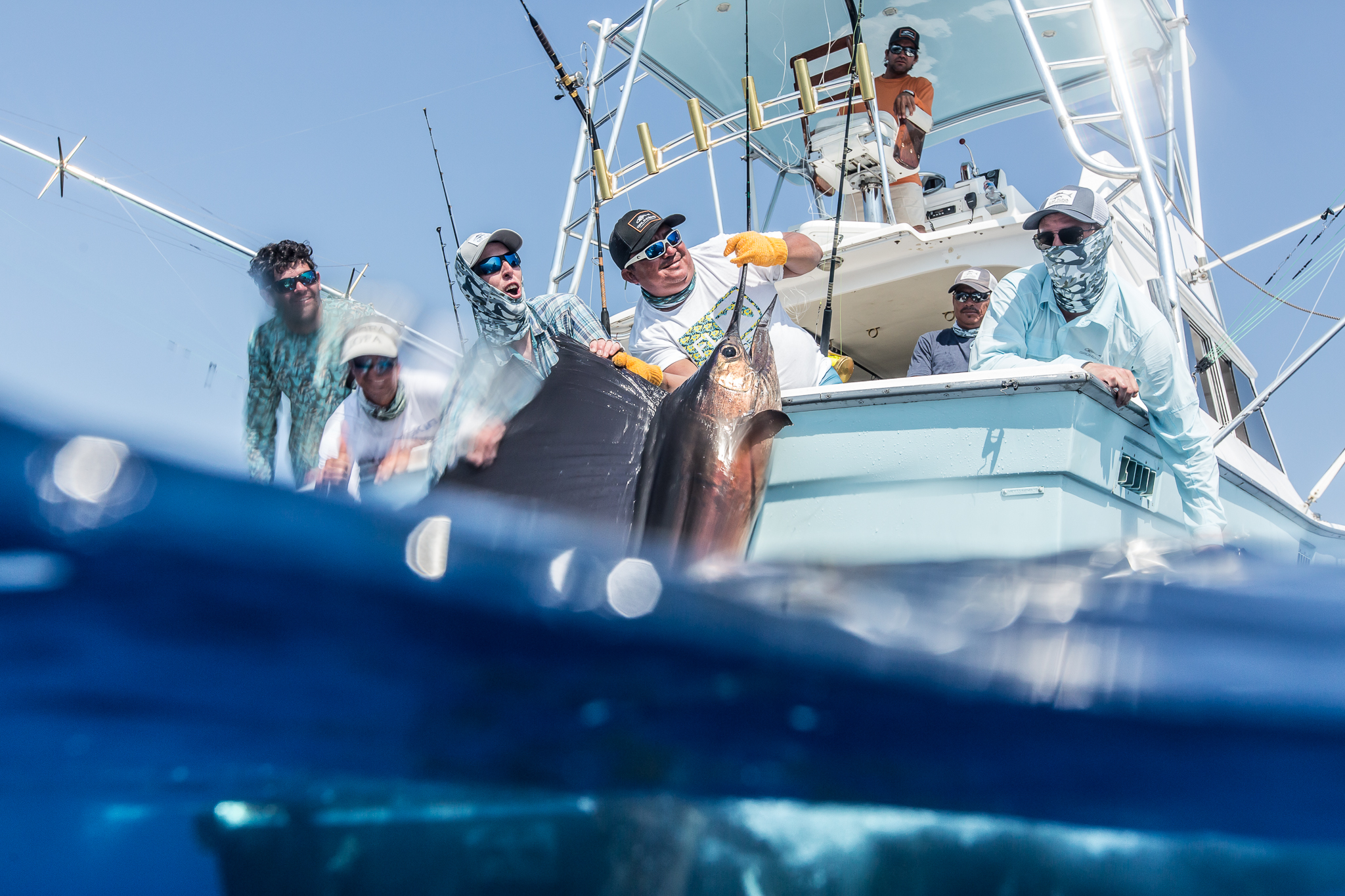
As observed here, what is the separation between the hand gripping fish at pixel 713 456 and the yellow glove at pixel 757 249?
2.46ft

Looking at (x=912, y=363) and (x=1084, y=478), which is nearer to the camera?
(x=1084, y=478)

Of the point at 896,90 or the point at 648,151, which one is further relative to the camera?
the point at 896,90

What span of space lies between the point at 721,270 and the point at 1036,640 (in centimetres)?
333

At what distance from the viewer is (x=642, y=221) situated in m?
3.91

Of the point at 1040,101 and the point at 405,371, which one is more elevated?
the point at 1040,101

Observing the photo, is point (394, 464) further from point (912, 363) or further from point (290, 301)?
point (912, 363)

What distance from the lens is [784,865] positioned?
91 centimetres

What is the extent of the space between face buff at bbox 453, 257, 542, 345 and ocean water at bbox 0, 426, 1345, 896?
252 centimetres

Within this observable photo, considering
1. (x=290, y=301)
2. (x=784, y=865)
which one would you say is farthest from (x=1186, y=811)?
(x=290, y=301)

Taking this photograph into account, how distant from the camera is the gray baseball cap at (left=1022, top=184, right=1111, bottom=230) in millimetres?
3373

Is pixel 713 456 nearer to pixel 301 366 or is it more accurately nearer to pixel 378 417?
pixel 378 417

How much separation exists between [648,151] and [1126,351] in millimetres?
3664

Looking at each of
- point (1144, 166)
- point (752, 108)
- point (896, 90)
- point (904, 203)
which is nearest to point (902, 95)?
point (896, 90)

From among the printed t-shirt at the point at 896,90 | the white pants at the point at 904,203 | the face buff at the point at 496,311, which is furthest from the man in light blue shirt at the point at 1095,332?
the printed t-shirt at the point at 896,90
